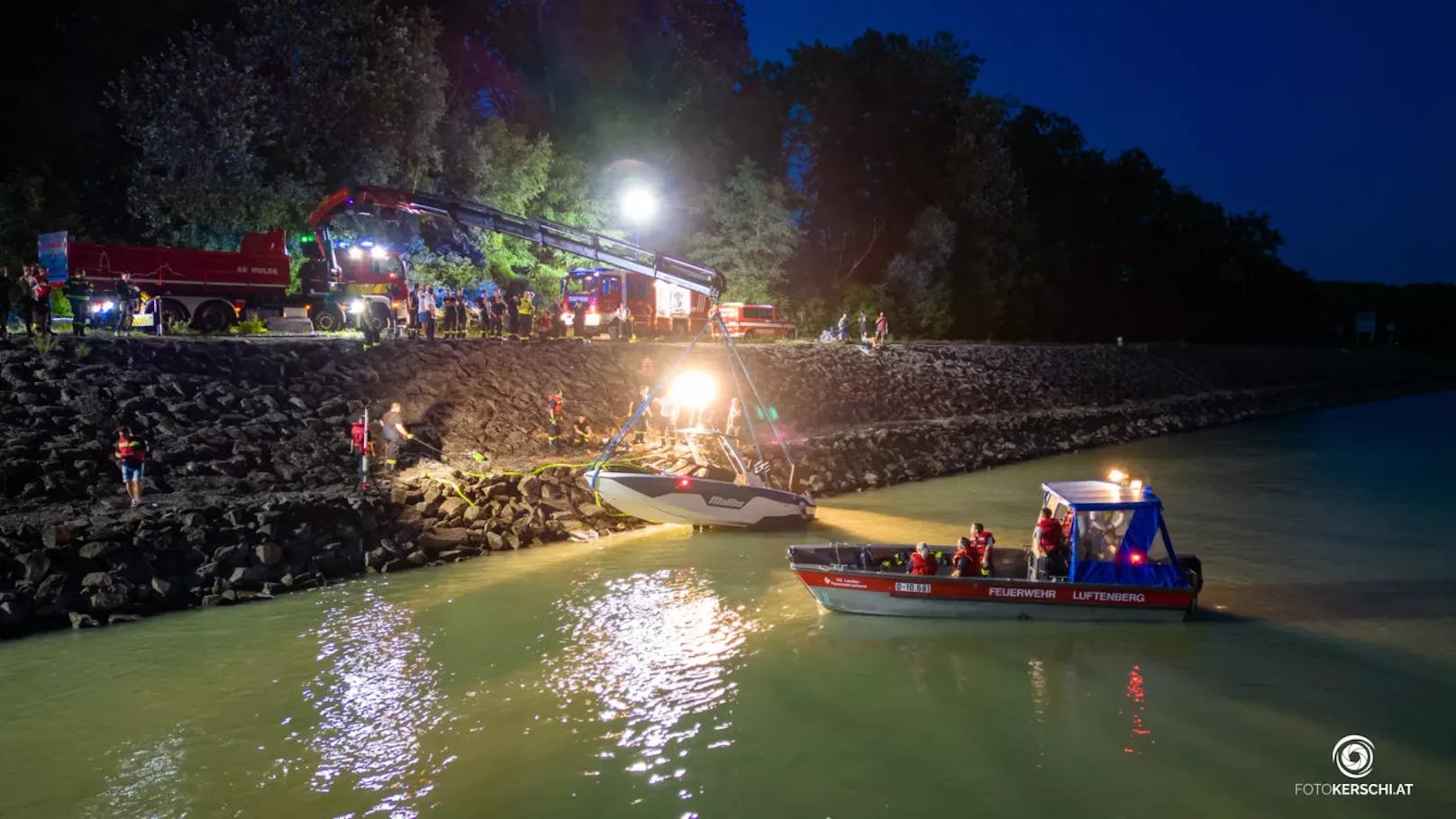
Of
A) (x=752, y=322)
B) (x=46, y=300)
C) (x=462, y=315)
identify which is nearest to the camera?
(x=46, y=300)

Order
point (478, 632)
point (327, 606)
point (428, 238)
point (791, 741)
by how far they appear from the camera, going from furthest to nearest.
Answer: point (428, 238) < point (327, 606) < point (478, 632) < point (791, 741)

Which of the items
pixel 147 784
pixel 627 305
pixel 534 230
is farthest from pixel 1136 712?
pixel 627 305

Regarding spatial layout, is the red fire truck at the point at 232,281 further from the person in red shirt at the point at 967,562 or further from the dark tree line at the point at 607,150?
the person in red shirt at the point at 967,562

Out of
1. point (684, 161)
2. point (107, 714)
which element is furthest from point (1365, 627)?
point (684, 161)

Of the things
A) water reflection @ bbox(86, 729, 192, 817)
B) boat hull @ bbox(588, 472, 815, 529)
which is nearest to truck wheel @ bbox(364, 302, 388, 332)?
boat hull @ bbox(588, 472, 815, 529)

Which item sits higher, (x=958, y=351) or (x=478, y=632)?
(x=958, y=351)

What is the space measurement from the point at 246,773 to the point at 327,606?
5391 mm

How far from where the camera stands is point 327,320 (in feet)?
92.9

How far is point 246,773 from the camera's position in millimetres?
9703

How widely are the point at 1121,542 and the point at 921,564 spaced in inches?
122

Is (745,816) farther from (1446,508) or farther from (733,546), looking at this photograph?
(1446,508)

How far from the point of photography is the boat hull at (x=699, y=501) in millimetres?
19562

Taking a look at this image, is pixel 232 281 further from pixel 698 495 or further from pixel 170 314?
pixel 698 495

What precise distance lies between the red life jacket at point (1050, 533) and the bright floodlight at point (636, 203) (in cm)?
3379
